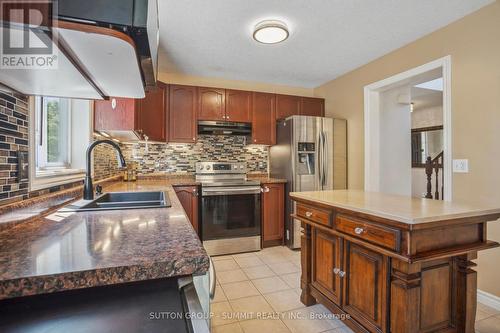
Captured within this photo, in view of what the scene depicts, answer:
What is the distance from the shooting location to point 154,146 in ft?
12.0

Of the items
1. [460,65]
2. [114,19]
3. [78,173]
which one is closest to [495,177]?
[460,65]

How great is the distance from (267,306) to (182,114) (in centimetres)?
252

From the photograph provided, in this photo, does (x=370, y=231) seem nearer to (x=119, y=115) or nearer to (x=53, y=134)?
(x=119, y=115)

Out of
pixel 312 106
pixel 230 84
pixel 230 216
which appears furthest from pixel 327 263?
pixel 230 84

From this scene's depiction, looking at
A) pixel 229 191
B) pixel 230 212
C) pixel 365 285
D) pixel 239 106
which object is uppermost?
pixel 239 106

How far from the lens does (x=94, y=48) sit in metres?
0.68

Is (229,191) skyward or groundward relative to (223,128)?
groundward

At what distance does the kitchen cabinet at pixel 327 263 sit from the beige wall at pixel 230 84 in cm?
270

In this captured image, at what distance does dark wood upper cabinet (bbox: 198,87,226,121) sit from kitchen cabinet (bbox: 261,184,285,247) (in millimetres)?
1180

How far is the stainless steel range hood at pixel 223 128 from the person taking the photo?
11.7ft

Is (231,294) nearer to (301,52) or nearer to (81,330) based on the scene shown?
(81,330)

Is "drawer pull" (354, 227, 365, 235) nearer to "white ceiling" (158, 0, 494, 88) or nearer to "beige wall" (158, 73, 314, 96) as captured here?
"white ceiling" (158, 0, 494, 88)

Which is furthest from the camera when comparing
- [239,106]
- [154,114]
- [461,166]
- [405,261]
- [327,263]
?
[239,106]

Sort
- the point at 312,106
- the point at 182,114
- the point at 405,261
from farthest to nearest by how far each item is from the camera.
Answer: the point at 312,106
the point at 182,114
the point at 405,261
